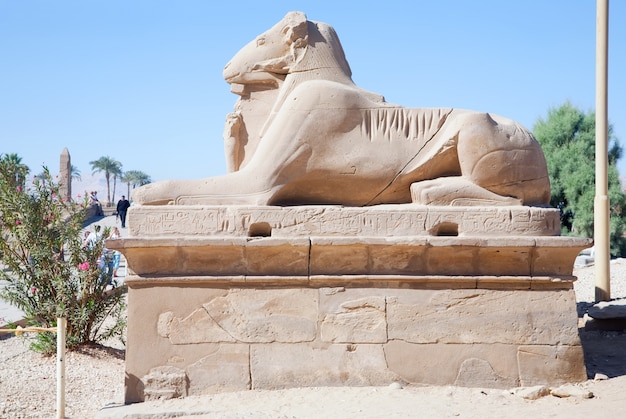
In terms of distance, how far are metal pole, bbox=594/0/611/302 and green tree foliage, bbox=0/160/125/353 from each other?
5087 mm

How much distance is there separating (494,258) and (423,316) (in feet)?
1.94

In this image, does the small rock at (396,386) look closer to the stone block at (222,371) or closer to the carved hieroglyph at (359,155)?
the stone block at (222,371)

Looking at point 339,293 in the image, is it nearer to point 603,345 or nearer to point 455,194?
Result: point 455,194

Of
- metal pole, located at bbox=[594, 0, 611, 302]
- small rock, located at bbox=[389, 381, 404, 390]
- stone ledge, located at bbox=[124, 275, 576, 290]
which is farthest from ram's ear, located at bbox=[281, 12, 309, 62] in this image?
metal pole, located at bbox=[594, 0, 611, 302]

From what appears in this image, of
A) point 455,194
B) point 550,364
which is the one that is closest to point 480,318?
point 550,364

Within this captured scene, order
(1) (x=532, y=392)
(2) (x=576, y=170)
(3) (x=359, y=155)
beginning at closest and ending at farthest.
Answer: (1) (x=532, y=392) → (3) (x=359, y=155) → (2) (x=576, y=170)

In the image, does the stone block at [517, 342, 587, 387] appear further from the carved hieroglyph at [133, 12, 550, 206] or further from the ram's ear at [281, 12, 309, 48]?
the ram's ear at [281, 12, 309, 48]

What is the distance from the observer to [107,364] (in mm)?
6805

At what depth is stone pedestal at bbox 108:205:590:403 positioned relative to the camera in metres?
4.52

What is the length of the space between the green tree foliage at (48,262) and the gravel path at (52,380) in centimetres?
21

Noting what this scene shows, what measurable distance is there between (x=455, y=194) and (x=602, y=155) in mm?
3820

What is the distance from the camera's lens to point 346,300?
15.0 ft

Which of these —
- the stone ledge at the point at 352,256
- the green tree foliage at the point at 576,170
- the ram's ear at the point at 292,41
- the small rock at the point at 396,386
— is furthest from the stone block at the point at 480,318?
the green tree foliage at the point at 576,170

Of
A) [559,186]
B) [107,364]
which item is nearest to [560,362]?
[107,364]
